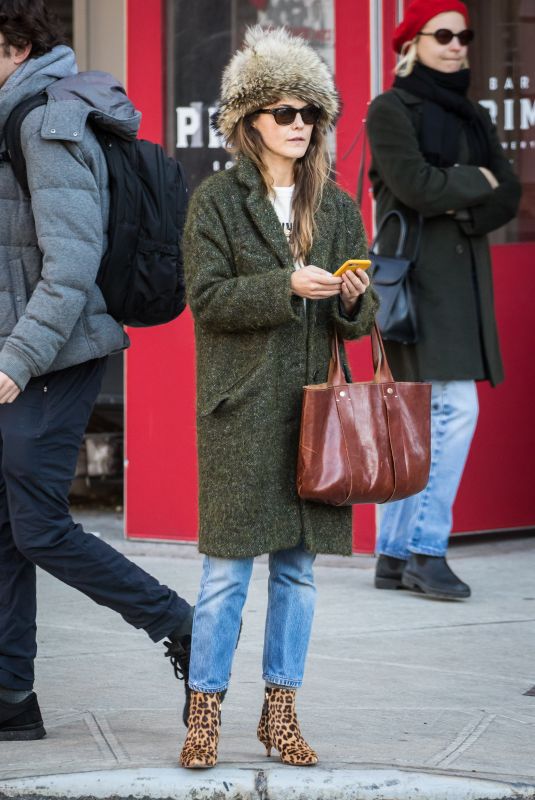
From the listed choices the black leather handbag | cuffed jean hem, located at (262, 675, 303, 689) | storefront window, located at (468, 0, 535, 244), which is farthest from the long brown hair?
storefront window, located at (468, 0, 535, 244)

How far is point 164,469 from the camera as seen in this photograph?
23.4 ft

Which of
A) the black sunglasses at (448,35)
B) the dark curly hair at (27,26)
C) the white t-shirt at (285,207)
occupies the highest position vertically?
the black sunglasses at (448,35)

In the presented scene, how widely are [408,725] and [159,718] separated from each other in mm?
700

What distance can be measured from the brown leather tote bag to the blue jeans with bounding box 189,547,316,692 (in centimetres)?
23

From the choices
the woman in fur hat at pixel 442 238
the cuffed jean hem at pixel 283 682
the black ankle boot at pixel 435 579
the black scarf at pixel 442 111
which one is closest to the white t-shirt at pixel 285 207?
the cuffed jean hem at pixel 283 682

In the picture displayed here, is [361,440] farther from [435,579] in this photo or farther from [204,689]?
[435,579]

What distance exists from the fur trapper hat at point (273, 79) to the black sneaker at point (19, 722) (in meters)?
1.61

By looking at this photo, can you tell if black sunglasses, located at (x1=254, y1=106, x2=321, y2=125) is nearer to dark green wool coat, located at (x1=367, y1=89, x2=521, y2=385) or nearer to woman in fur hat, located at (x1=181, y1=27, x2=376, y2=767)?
woman in fur hat, located at (x1=181, y1=27, x2=376, y2=767)

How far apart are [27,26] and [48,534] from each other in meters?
1.32

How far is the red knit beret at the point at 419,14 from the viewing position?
5977 mm

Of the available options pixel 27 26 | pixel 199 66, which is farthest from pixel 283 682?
pixel 199 66

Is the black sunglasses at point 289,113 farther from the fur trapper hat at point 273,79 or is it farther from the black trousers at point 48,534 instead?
the black trousers at point 48,534

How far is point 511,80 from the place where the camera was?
6.96 m

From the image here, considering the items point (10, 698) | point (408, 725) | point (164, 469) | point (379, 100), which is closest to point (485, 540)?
point (164, 469)
